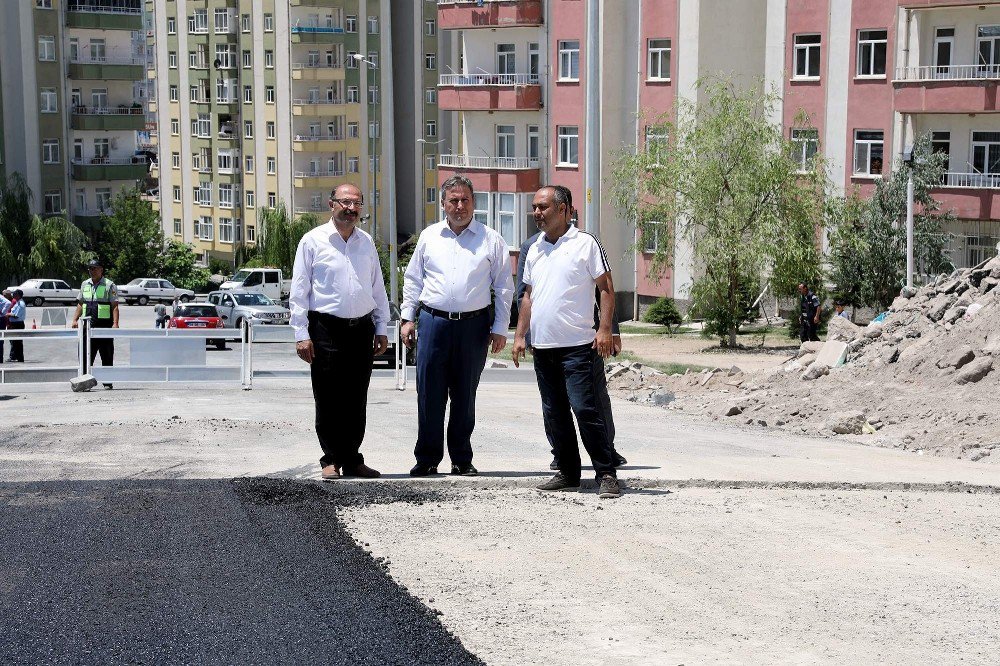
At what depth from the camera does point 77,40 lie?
7575cm

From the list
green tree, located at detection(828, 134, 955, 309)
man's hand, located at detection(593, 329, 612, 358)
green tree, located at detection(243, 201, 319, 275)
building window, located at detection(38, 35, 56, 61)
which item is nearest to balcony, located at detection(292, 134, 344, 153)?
green tree, located at detection(243, 201, 319, 275)

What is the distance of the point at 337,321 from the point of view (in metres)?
9.10

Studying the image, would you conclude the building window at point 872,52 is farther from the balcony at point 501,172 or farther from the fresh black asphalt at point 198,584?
the fresh black asphalt at point 198,584

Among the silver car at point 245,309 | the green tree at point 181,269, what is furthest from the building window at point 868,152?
the green tree at point 181,269

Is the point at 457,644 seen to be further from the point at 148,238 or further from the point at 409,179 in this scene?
the point at 409,179

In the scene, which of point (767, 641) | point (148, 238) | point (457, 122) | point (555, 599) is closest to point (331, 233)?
point (555, 599)

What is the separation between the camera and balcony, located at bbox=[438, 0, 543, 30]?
55.6 m

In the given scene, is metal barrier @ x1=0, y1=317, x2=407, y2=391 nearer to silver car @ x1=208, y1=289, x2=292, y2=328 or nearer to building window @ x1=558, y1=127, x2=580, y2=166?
silver car @ x1=208, y1=289, x2=292, y2=328

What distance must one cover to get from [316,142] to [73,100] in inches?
525

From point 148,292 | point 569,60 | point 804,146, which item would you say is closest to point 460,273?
point 804,146

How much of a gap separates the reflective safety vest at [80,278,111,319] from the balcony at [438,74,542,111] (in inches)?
1486

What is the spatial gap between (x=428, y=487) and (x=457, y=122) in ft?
182

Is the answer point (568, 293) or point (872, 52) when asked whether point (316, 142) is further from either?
point (568, 293)

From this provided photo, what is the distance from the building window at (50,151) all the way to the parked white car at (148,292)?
9.86 meters
